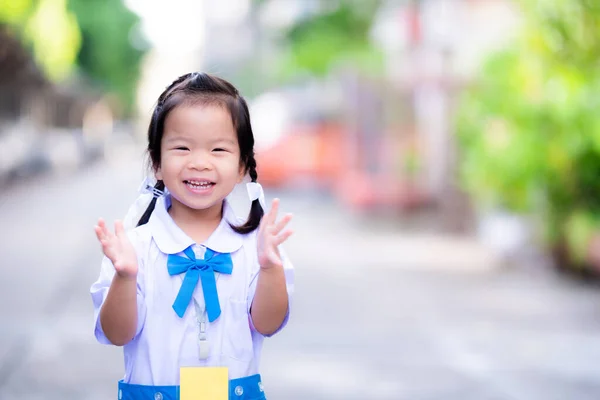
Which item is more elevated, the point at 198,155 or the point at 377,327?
the point at 377,327

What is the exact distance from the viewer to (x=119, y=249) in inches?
108

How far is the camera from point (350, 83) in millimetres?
18266

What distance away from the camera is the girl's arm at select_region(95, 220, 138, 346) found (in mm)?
2717

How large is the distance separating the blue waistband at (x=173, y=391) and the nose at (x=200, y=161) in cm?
57

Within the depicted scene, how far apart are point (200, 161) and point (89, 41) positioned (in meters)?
47.0

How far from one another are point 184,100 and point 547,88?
8.05 metres

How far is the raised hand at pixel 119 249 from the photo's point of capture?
2.71 meters

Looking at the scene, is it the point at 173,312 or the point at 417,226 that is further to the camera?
the point at 417,226

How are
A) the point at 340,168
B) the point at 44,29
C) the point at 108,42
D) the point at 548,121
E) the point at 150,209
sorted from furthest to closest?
the point at 108,42 → the point at 44,29 → the point at 340,168 → the point at 548,121 → the point at 150,209

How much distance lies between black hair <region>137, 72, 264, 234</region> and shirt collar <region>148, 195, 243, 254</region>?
0.03 meters

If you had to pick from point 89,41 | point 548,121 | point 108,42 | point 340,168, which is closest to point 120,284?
point 548,121

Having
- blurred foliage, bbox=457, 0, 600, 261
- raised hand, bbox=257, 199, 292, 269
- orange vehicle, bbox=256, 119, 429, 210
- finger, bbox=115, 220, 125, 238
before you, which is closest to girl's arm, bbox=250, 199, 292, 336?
raised hand, bbox=257, 199, 292, 269

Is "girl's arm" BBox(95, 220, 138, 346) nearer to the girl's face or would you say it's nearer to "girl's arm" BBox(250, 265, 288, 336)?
the girl's face

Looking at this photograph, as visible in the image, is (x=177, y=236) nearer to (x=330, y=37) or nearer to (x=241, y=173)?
(x=241, y=173)
